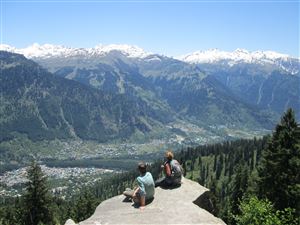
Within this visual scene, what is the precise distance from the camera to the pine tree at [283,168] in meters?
52.6

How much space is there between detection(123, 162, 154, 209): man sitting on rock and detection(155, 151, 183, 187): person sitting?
3.51m

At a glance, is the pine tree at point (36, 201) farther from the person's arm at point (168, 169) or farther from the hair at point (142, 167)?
the hair at point (142, 167)

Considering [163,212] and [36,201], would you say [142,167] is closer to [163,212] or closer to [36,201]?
[163,212]

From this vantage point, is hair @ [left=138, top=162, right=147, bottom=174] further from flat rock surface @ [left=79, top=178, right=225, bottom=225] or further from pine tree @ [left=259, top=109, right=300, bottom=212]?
pine tree @ [left=259, top=109, right=300, bottom=212]

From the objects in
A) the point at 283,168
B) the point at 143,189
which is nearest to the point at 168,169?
the point at 143,189

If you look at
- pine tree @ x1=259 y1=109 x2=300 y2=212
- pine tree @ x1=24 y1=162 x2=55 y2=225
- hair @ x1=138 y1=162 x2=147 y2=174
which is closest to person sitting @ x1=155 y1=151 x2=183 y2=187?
hair @ x1=138 y1=162 x2=147 y2=174

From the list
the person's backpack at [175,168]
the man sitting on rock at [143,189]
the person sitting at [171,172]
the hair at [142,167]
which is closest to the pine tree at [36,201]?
the person sitting at [171,172]

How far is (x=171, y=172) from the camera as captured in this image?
3794 cm

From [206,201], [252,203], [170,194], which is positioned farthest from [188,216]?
[252,203]

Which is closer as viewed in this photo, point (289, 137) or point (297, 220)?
point (297, 220)

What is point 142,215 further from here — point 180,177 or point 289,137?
point 289,137

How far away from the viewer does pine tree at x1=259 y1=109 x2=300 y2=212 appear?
52.6 meters

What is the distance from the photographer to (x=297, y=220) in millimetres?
45219

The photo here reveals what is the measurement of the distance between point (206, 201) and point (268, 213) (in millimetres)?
6915
